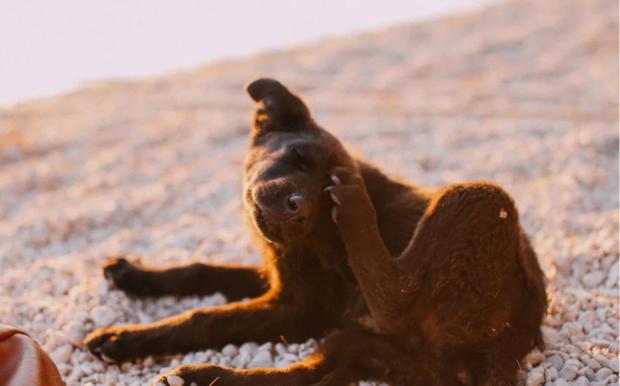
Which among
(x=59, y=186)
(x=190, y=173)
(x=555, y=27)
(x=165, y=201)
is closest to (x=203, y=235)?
(x=165, y=201)

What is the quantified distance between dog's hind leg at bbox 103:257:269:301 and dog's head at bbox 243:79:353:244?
830 millimetres

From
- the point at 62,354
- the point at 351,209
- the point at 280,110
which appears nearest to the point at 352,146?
the point at 280,110

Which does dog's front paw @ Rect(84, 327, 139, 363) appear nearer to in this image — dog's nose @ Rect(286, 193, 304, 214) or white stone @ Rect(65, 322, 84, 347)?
white stone @ Rect(65, 322, 84, 347)

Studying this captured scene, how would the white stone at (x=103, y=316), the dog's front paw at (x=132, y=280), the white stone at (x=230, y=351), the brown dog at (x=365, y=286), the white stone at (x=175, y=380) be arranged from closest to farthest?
the white stone at (x=175, y=380) < the brown dog at (x=365, y=286) < the white stone at (x=230, y=351) < the white stone at (x=103, y=316) < the dog's front paw at (x=132, y=280)

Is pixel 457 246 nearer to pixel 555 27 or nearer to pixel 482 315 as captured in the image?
pixel 482 315

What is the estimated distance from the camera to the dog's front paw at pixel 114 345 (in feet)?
12.0

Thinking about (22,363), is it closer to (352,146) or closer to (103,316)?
(103,316)

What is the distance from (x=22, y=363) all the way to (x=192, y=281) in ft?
5.28

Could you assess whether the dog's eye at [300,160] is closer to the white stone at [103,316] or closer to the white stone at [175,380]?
the white stone at [175,380]

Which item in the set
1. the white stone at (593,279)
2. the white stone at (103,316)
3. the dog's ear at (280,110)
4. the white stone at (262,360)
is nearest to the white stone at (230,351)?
the white stone at (262,360)

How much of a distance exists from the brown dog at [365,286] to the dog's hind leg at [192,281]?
1.64ft

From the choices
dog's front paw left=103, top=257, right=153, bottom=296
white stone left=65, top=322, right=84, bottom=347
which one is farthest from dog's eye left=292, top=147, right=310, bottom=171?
white stone left=65, top=322, right=84, bottom=347

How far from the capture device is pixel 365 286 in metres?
3.36

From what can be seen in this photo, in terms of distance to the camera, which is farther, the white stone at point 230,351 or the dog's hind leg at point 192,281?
the dog's hind leg at point 192,281
